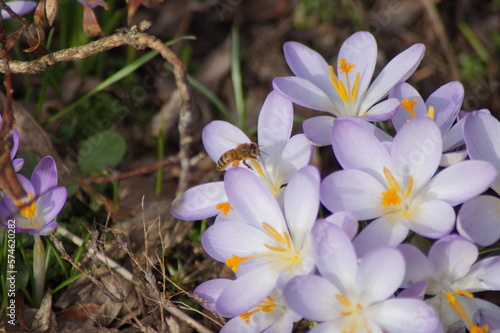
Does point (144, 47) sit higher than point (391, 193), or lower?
higher

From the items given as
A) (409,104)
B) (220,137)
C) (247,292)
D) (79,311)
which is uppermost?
(409,104)

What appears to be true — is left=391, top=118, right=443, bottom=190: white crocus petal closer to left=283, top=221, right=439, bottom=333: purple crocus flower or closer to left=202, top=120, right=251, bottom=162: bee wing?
left=283, top=221, right=439, bottom=333: purple crocus flower

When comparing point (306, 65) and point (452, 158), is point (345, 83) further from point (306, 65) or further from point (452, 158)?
point (452, 158)

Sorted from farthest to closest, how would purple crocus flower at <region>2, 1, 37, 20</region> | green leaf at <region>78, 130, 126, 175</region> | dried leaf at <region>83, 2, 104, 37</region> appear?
green leaf at <region>78, 130, 126, 175</region>, purple crocus flower at <region>2, 1, 37, 20</region>, dried leaf at <region>83, 2, 104, 37</region>

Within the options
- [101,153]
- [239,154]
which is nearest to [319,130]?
[239,154]

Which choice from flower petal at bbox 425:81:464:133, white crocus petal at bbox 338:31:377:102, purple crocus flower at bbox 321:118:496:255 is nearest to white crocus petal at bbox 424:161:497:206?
purple crocus flower at bbox 321:118:496:255

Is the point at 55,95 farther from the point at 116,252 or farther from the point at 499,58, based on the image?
the point at 499,58

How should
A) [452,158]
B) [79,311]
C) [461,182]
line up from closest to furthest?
1. [461,182]
2. [452,158]
3. [79,311]
